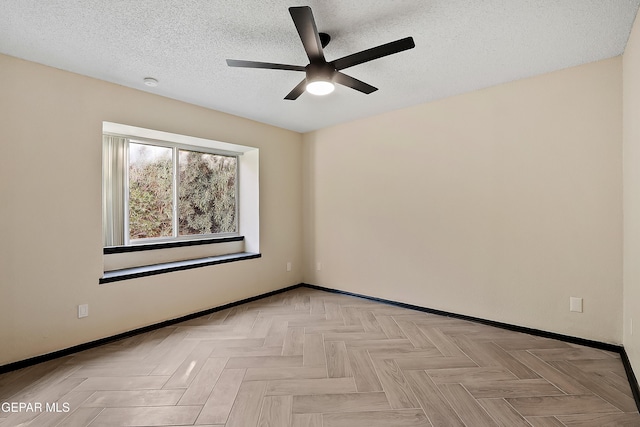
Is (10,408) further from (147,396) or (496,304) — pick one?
(496,304)

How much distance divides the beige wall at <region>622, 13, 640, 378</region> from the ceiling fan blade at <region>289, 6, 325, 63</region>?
205cm

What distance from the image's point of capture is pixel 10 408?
1.83 m

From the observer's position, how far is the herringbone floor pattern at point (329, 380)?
1.73 metres

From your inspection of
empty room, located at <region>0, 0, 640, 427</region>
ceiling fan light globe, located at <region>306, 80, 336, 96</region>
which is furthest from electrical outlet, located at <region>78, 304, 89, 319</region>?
ceiling fan light globe, located at <region>306, 80, 336, 96</region>

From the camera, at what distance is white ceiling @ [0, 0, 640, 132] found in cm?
181

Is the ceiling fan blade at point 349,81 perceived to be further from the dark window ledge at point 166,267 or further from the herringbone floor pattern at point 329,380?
the dark window ledge at point 166,267

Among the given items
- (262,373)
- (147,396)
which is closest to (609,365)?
(262,373)

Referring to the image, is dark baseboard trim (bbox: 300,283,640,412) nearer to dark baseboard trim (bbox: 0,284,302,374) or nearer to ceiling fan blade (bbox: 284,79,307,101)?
dark baseboard trim (bbox: 0,284,302,374)

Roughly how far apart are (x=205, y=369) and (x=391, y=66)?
289 cm

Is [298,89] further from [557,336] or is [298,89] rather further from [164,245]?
[557,336]

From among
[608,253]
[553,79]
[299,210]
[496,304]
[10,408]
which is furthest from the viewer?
[299,210]

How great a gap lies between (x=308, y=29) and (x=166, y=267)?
9.13 feet

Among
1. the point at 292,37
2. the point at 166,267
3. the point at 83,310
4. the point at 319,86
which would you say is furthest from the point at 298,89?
Answer: the point at 83,310

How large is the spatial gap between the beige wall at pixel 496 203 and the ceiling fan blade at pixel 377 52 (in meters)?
1.76
